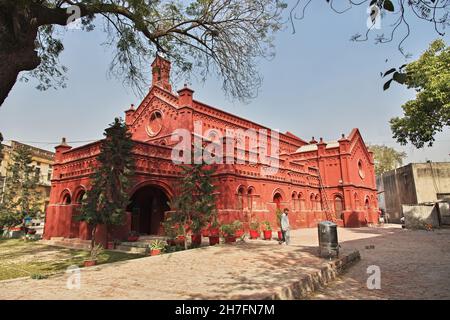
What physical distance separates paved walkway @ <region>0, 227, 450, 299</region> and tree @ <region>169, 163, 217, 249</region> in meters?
3.20

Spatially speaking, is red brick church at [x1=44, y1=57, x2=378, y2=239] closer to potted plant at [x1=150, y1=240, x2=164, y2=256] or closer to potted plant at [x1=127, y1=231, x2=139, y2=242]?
potted plant at [x1=127, y1=231, x2=139, y2=242]

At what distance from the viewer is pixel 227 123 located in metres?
26.2

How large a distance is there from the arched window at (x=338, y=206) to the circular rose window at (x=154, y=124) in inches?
777

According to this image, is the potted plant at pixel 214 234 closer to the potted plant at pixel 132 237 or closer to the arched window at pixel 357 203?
the potted plant at pixel 132 237

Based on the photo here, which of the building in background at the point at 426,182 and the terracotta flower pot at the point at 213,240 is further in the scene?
the building in background at the point at 426,182

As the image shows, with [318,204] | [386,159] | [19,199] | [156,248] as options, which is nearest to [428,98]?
[318,204]

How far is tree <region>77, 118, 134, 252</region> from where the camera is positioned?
10883 mm

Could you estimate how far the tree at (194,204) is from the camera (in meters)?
12.9

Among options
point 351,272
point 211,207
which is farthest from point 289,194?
point 351,272

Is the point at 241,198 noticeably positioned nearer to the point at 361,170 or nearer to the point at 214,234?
the point at 214,234

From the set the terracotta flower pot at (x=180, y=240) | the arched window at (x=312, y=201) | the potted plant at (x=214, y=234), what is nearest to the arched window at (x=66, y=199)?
the terracotta flower pot at (x=180, y=240)

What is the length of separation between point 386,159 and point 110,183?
169ft
